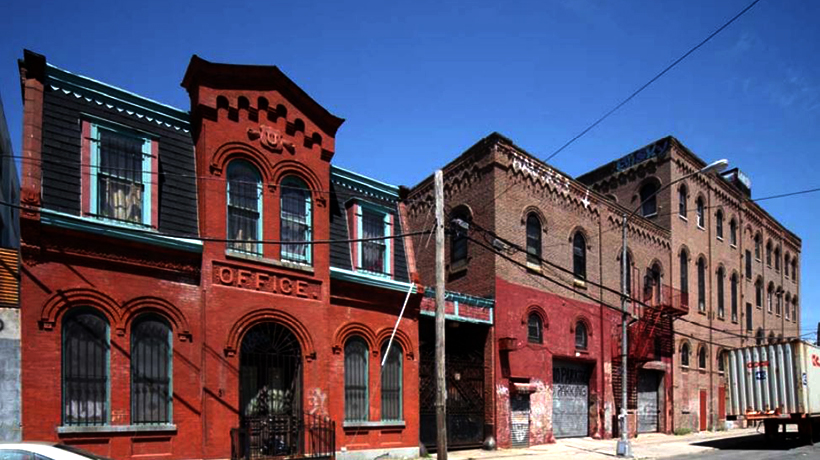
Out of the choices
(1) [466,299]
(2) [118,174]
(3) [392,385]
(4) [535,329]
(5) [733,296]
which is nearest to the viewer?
(2) [118,174]

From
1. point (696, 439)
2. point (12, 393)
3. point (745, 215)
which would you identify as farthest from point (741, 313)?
point (12, 393)

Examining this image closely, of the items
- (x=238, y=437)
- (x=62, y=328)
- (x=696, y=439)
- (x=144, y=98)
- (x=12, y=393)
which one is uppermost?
(x=144, y=98)

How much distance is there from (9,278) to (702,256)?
1249 inches

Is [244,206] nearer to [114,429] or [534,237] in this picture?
[114,429]

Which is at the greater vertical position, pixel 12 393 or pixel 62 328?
pixel 62 328

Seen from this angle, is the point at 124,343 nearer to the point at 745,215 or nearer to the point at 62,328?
the point at 62,328

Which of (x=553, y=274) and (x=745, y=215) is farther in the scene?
(x=745, y=215)

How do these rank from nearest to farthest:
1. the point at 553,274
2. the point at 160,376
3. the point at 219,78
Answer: the point at 160,376 < the point at 219,78 < the point at 553,274

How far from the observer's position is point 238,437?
1359 cm

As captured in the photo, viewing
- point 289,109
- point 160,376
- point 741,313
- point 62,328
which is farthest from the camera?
point 741,313

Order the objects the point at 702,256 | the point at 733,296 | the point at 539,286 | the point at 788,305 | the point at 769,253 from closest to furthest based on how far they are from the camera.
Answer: the point at 539,286
the point at 702,256
the point at 733,296
the point at 769,253
the point at 788,305

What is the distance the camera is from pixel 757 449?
2361 cm

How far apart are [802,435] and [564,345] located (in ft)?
34.3

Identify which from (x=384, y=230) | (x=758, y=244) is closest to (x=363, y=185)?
(x=384, y=230)
